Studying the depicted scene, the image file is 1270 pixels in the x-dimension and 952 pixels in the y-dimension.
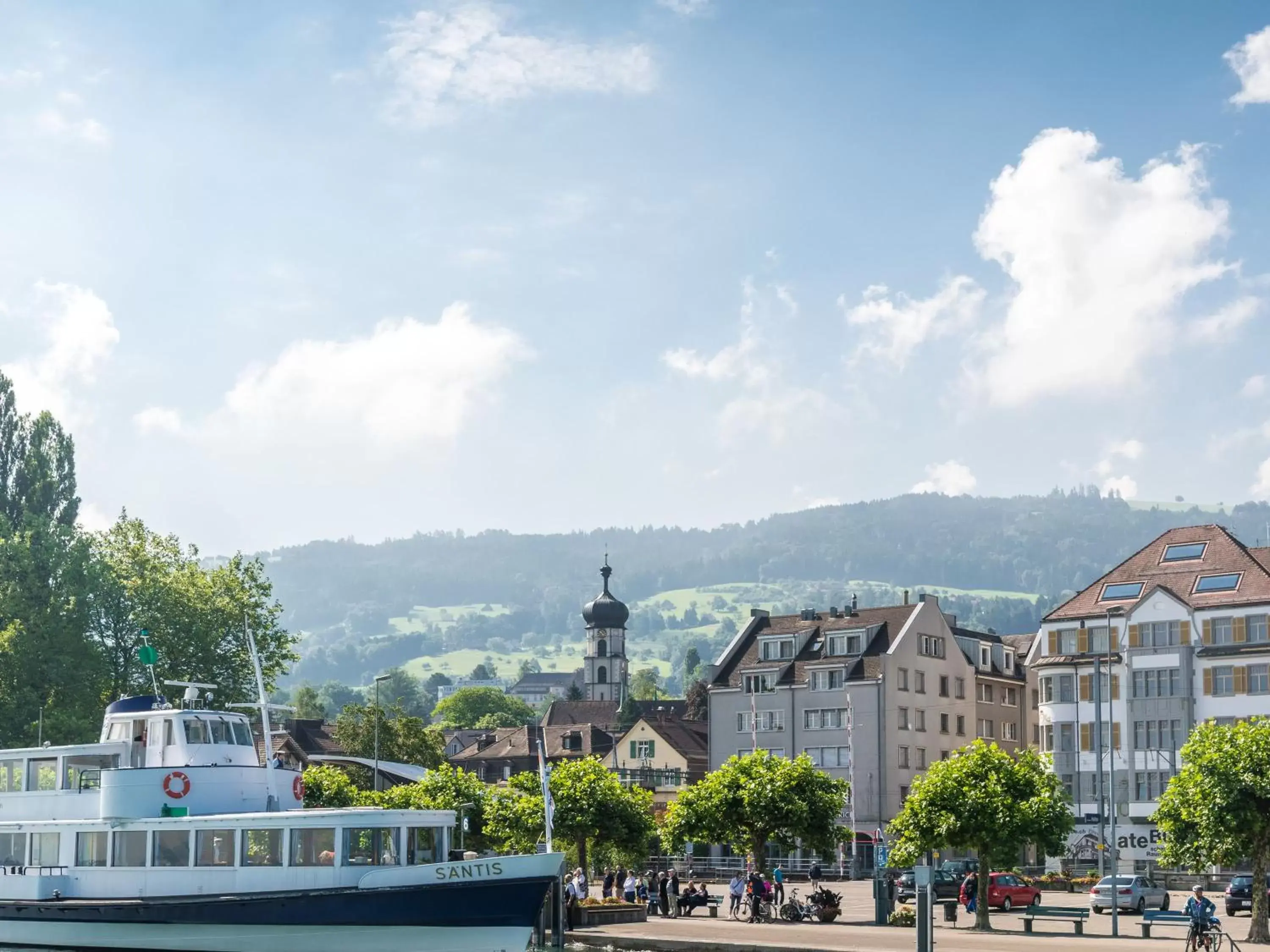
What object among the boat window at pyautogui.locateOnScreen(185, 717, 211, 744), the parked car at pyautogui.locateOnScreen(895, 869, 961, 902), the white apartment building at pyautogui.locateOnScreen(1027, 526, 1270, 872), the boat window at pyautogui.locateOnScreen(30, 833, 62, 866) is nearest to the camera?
the boat window at pyautogui.locateOnScreen(30, 833, 62, 866)

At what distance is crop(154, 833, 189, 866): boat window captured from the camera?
4166 cm

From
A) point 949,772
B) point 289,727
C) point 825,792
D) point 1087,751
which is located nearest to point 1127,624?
point 1087,751

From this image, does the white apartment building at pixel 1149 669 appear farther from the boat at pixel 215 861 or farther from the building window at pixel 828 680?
the boat at pixel 215 861

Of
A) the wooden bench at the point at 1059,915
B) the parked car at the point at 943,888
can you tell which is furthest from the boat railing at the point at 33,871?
the parked car at the point at 943,888

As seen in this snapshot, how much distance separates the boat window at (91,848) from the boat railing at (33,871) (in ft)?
1.60

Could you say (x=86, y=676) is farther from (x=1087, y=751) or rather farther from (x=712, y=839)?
(x=1087, y=751)

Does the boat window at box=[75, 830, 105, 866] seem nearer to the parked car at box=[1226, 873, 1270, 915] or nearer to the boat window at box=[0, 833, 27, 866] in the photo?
the boat window at box=[0, 833, 27, 866]

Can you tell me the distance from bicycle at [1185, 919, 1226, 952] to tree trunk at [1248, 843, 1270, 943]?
4374mm

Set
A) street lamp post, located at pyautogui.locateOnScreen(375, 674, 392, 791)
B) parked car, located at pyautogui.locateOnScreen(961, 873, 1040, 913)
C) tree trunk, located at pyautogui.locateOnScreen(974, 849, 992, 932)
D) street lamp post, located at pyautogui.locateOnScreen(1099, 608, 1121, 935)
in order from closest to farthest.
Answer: street lamp post, located at pyautogui.locateOnScreen(1099, 608, 1121, 935)
tree trunk, located at pyautogui.locateOnScreen(974, 849, 992, 932)
parked car, located at pyautogui.locateOnScreen(961, 873, 1040, 913)
street lamp post, located at pyautogui.locateOnScreen(375, 674, 392, 791)

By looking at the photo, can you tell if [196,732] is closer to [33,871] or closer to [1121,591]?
[33,871]

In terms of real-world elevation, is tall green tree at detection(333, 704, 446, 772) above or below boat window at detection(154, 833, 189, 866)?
above

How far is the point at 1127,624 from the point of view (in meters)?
91.4

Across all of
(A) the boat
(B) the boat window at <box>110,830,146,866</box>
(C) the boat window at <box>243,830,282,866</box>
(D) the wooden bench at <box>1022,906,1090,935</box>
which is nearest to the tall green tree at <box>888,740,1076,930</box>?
(D) the wooden bench at <box>1022,906,1090,935</box>

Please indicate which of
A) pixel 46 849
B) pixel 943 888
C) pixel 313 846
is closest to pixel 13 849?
pixel 46 849
